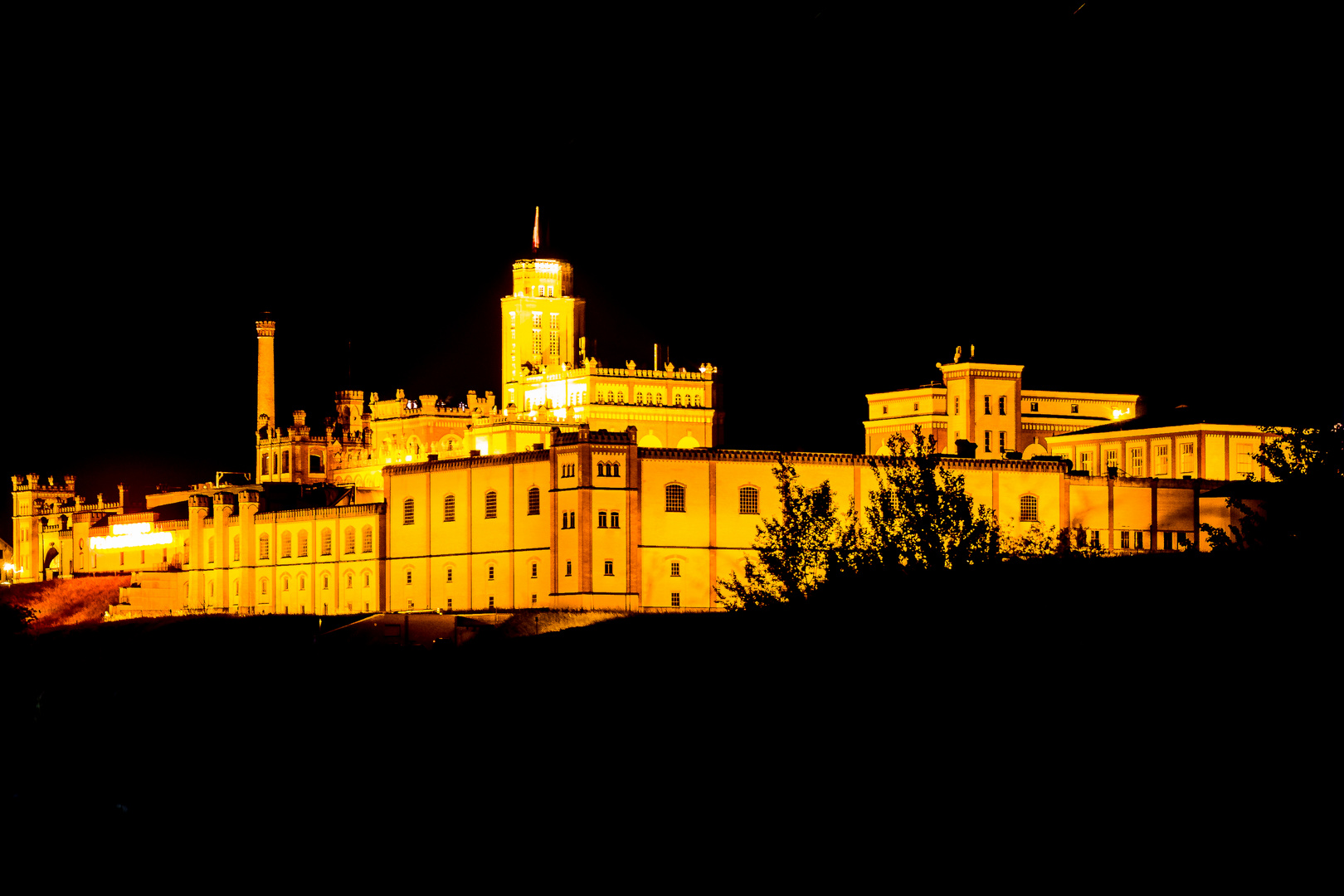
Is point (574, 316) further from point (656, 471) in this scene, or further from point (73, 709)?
point (73, 709)

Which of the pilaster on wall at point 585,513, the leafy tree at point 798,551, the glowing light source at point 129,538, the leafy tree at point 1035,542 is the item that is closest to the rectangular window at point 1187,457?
the leafy tree at point 1035,542

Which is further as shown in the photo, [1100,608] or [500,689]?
A: [500,689]

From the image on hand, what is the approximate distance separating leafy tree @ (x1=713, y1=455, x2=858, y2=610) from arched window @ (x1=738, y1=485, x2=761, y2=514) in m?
7.68

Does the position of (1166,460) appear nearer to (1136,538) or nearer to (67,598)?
(1136,538)

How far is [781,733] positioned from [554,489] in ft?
109

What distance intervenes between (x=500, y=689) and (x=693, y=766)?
72.8 ft

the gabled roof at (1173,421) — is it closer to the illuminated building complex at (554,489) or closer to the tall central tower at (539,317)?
the illuminated building complex at (554,489)

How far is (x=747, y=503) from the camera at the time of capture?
7656cm

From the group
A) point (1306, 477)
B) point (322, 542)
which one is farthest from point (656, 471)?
point (1306, 477)

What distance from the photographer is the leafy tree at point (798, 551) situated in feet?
193

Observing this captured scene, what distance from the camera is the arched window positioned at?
76562 millimetres

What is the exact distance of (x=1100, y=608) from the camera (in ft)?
153

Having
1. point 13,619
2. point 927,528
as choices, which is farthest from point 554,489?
point 13,619

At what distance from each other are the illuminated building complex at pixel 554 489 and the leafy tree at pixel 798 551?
26.4 feet
